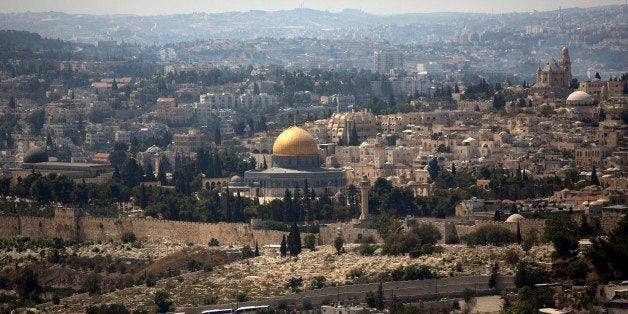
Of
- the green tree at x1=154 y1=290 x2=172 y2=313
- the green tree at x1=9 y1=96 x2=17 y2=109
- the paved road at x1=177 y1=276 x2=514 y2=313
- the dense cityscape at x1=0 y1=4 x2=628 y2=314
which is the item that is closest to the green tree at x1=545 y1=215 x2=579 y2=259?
the dense cityscape at x1=0 y1=4 x2=628 y2=314

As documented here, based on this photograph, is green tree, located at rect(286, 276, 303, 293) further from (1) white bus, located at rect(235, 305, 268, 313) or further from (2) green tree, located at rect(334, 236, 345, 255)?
(2) green tree, located at rect(334, 236, 345, 255)

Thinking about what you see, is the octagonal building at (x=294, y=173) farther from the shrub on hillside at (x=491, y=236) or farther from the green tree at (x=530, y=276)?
the green tree at (x=530, y=276)

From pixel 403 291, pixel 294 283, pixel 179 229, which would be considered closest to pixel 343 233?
pixel 179 229

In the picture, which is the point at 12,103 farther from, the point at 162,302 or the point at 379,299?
the point at 379,299

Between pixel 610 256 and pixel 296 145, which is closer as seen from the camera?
pixel 610 256

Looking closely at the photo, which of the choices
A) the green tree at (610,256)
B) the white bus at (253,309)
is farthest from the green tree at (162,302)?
the green tree at (610,256)
